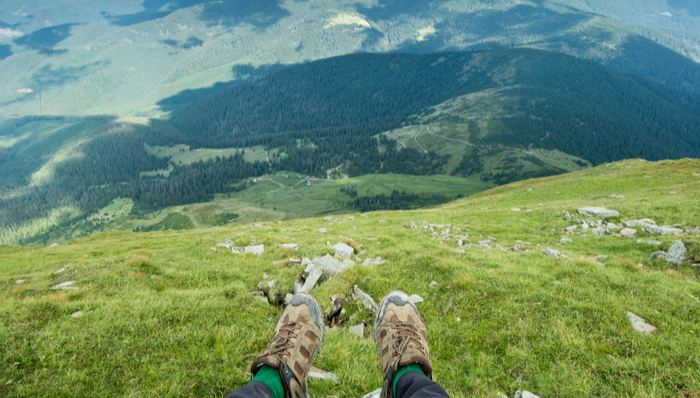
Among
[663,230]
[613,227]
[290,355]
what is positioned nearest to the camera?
[290,355]

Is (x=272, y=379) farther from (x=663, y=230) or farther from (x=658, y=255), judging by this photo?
(x=663, y=230)

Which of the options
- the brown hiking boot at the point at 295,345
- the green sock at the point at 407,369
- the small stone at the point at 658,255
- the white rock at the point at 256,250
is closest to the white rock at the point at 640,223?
the small stone at the point at 658,255

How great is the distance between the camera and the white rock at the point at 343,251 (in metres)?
14.0

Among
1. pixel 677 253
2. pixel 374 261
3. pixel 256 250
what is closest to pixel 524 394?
pixel 374 261

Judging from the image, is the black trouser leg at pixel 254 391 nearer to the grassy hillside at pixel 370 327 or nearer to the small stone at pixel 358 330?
the grassy hillside at pixel 370 327

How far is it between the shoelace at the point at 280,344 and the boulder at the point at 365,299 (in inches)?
112

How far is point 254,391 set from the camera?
4.51m

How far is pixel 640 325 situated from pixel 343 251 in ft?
34.0

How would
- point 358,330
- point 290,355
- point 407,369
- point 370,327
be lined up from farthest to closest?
point 370,327 → point 358,330 → point 290,355 → point 407,369

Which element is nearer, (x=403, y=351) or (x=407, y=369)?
(x=407, y=369)

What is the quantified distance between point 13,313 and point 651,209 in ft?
117

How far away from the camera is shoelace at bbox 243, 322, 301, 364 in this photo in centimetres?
553

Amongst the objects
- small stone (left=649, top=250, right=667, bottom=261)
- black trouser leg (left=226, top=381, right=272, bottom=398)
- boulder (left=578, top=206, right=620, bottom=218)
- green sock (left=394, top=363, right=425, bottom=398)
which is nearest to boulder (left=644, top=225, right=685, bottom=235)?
boulder (left=578, top=206, right=620, bottom=218)

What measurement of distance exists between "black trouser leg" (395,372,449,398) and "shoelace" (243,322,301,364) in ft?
7.11
